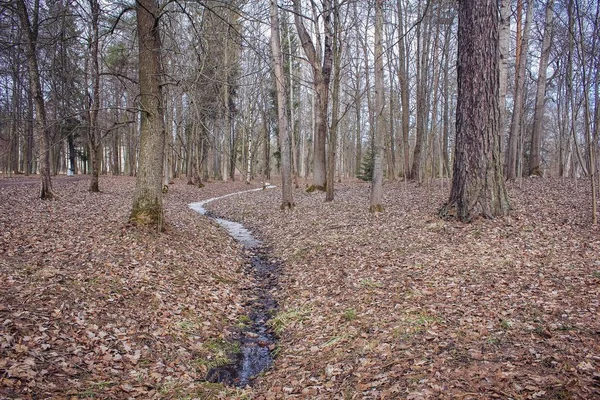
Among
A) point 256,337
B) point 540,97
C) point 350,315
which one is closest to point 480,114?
point 350,315

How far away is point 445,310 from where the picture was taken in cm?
529

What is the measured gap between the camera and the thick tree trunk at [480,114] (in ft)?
29.5

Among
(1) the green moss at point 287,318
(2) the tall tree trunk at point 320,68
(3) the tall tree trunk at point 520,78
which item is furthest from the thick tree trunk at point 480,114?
(3) the tall tree trunk at point 520,78

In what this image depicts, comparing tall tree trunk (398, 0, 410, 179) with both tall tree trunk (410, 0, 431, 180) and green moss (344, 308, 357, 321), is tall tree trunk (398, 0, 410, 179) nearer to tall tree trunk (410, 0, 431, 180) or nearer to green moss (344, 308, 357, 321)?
tall tree trunk (410, 0, 431, 180)

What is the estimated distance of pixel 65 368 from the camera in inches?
161

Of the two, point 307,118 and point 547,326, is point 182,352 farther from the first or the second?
point 307,118

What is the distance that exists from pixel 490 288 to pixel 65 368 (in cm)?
598

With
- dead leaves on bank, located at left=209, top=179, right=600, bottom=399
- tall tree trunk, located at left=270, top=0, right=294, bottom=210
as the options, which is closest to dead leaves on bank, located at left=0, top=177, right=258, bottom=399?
dead leaves on bank, located at left=209, top=179, right=600, bottom=399

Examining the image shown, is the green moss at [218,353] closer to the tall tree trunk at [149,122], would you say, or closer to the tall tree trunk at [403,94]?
the tall tree trunk at [149,122]

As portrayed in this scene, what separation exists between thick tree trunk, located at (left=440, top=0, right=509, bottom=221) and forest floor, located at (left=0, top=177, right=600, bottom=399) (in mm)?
716

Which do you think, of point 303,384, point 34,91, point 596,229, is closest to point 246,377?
point 303,384

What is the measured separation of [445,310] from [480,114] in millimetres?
5847

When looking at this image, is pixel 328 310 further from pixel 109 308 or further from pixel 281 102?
pixel 281 102

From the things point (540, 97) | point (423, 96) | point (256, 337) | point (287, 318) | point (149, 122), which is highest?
point (423, 96)
